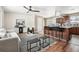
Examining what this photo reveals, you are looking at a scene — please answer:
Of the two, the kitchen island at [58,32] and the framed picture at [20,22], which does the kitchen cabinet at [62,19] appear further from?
the framed picture at [20,22]

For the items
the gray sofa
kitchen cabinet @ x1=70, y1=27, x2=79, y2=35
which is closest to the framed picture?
the gray sofa

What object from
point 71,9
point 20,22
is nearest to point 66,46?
point 71,9

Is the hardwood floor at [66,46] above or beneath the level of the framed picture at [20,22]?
beneath

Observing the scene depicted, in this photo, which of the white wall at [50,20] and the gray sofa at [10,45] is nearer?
the gray sofa at [10,45]

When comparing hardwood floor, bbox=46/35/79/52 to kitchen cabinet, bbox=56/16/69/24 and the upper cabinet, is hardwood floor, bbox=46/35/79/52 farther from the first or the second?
the upper cabinet

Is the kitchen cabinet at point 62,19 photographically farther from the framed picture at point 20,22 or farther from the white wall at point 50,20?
the framed picture at point 20,22

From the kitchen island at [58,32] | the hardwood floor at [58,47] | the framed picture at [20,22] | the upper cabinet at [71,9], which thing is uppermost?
the upper cabinet at [71,9]

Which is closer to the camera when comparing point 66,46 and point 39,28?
point 66,46

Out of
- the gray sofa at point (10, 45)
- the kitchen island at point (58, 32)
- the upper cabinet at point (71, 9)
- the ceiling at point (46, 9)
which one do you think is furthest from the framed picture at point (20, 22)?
the upper cabinet at point (71, 9)

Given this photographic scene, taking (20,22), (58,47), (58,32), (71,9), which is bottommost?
(58,47)

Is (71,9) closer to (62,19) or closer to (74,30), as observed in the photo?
(62,19)
